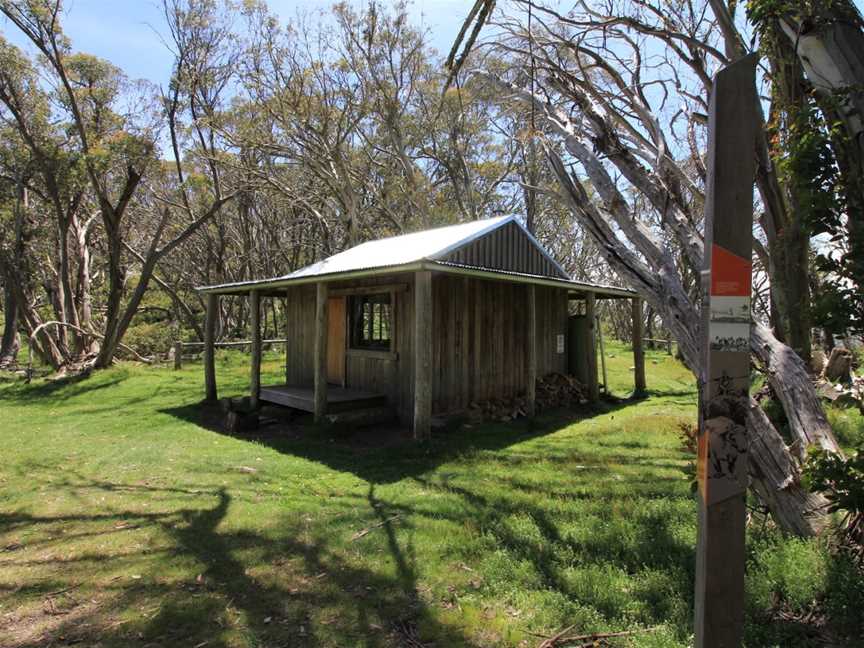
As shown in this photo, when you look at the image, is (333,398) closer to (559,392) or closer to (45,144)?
(559,392)

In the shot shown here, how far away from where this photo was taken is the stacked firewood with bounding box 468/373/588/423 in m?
9.94

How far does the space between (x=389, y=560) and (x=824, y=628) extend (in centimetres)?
281

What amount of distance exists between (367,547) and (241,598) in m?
1.09

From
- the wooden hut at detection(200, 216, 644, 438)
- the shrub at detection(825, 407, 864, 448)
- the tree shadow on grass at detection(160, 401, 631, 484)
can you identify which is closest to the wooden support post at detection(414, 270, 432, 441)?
the wooden hut at detection(200, 216, 644, 438)

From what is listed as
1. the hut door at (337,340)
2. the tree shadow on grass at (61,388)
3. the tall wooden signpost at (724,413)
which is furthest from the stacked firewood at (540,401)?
the tree shadow on grass at (61,388)

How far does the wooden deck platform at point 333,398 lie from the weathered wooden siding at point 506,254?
295cm

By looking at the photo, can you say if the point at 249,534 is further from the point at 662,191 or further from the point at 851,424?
the point at 851,424

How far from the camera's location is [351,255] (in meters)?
11.7

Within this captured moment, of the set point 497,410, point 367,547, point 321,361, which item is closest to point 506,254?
point 497,410

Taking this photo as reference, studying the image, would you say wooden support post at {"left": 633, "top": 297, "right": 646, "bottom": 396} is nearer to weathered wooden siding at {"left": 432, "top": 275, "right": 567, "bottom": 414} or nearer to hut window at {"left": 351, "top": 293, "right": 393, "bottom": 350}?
weathered wooden siding at {"left": 432, "top": 275, "right": 567, "bottom": 414}

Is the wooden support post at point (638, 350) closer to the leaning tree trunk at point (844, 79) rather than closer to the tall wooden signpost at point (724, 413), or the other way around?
the leaning tree trunk at point (844, 79)

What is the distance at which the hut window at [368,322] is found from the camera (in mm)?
10531

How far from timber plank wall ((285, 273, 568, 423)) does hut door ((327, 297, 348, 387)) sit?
23 centimetres

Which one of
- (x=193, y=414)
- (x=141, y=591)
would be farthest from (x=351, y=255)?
(x=141, y=591)
